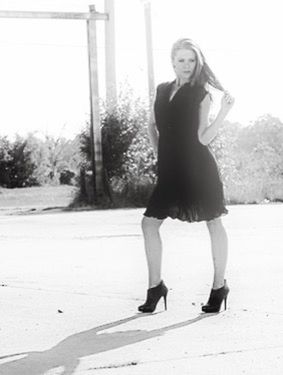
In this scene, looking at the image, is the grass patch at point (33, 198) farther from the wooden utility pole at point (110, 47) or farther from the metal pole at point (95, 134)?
the wooden utility pole at point (110, 47)

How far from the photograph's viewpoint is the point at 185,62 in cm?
527

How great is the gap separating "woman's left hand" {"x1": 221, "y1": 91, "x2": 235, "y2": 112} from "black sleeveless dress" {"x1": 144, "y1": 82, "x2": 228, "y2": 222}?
14 cm

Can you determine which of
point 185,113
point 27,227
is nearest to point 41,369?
point 185,113

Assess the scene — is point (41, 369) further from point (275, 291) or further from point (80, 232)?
point (80, 232)

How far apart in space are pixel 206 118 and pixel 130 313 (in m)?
1.20

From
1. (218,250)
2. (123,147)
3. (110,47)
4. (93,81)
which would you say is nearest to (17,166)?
(110,47)

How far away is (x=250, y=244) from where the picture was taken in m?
9.73

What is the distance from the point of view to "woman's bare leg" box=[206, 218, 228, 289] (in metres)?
5.25

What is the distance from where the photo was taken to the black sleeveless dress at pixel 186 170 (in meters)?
5.24

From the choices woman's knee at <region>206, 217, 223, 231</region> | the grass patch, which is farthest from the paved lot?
the grass patch

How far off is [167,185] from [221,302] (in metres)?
0.74

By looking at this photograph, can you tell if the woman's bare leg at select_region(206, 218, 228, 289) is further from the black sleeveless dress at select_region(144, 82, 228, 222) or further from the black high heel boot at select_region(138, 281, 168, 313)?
the black high heel boot at select_region(138, 281, 168, 313)

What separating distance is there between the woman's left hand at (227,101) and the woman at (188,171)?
0.02 metres

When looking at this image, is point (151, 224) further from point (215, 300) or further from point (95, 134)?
point (95, 134)
